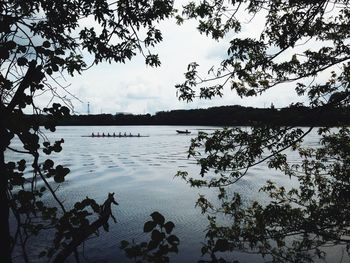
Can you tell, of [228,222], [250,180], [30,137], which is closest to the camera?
[30,137]

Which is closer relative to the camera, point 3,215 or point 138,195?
point 3,215

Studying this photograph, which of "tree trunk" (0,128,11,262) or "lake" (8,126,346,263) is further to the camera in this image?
"lake" (8,126,346,263)

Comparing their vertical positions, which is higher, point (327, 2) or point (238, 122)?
point (327, 2)

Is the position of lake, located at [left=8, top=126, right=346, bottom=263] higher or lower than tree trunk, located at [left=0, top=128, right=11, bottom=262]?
lower

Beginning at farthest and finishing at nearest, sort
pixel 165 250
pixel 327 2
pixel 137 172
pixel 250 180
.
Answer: pixel 137 172 → pixel 250 180 → pixel 327 2 → pixel 165 250

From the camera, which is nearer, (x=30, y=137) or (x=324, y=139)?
(x=30, y=137)

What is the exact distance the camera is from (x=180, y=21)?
29.4 ft

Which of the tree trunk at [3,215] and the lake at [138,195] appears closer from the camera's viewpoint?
the tree trunk at [3,215]

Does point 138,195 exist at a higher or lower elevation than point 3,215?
lower

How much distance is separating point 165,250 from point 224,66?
5.23 m

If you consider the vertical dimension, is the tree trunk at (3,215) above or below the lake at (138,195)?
above

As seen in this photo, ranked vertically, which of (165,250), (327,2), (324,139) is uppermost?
(327,2)

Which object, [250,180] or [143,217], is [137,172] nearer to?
[250,180]

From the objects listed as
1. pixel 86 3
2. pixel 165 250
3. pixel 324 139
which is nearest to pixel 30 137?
pixel 165 250
